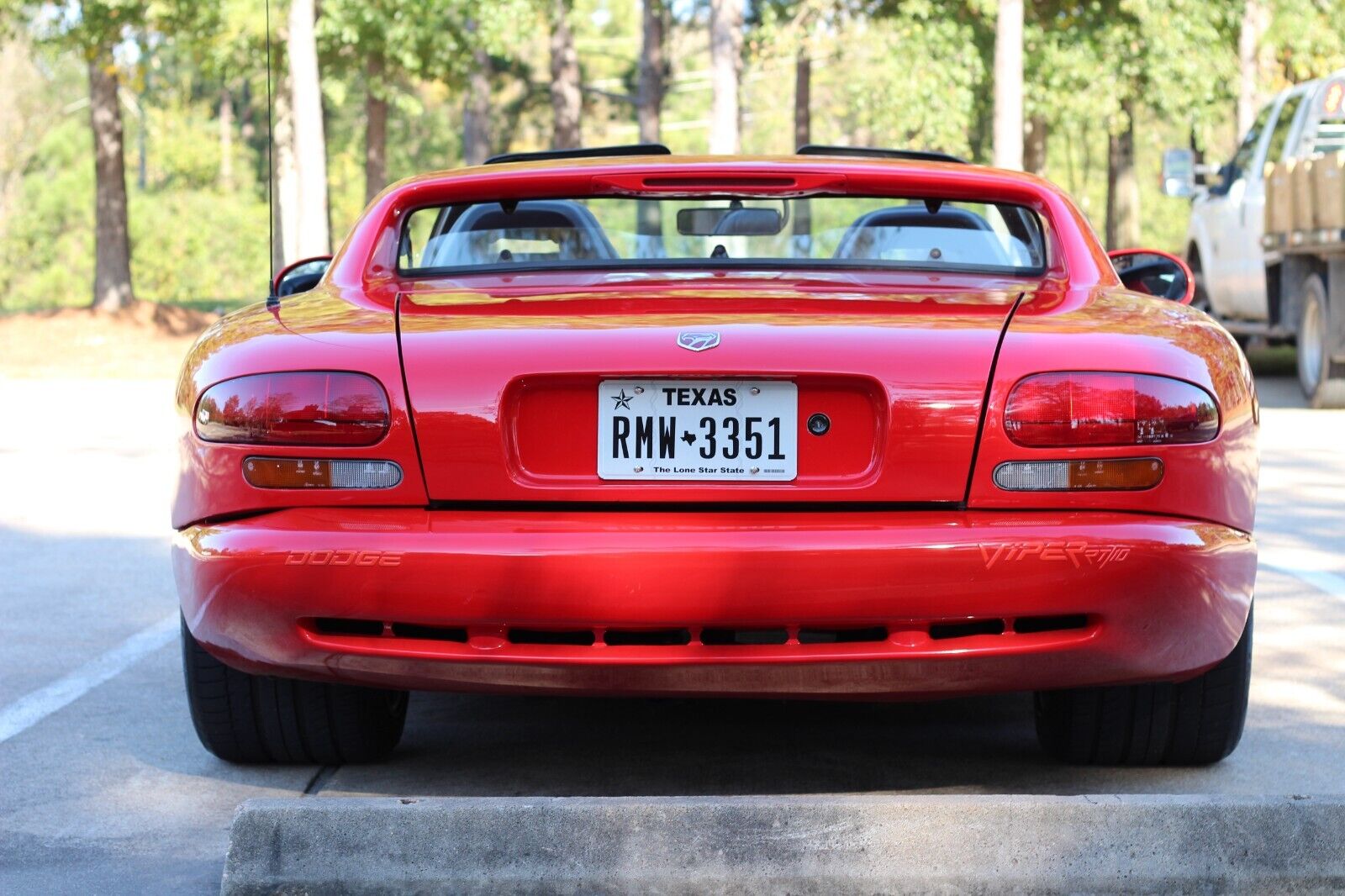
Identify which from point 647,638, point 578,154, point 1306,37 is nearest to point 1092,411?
point 647,638

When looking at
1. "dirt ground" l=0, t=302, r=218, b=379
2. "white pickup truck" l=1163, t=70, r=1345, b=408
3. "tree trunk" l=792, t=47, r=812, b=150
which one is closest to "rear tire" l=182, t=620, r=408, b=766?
"white pickup truck" l=1163, t=70, r=1345, b=408

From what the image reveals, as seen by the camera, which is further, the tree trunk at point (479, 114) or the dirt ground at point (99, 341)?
the tree trunk at point (479, 114)

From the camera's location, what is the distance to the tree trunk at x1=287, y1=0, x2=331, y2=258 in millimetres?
21484

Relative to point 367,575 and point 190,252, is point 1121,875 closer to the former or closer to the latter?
point 367,575

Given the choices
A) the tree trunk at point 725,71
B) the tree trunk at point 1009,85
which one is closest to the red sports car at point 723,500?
the tree trunk at point 1009,85

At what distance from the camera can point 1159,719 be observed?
13.8ft

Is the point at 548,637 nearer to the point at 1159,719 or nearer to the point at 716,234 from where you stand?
the point at 1159,719

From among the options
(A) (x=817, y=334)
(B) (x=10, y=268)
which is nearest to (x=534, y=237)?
(A) (x=817, y=334)

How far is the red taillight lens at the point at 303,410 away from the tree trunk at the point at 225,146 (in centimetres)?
6905

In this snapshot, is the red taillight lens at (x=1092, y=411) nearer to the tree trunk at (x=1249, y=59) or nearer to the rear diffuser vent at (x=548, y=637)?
the rear diffuser vent at (x=548, y=637)

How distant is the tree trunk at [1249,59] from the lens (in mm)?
30750

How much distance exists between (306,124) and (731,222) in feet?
56.9

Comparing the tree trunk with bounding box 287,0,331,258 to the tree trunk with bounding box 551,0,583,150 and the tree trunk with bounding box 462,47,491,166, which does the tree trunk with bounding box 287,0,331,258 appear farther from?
the tree trunk with bounding box 462,47,491,166

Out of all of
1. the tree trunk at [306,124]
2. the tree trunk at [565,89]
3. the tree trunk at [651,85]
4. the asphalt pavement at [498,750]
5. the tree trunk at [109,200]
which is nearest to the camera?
the asphalt pavement at [498,750]
